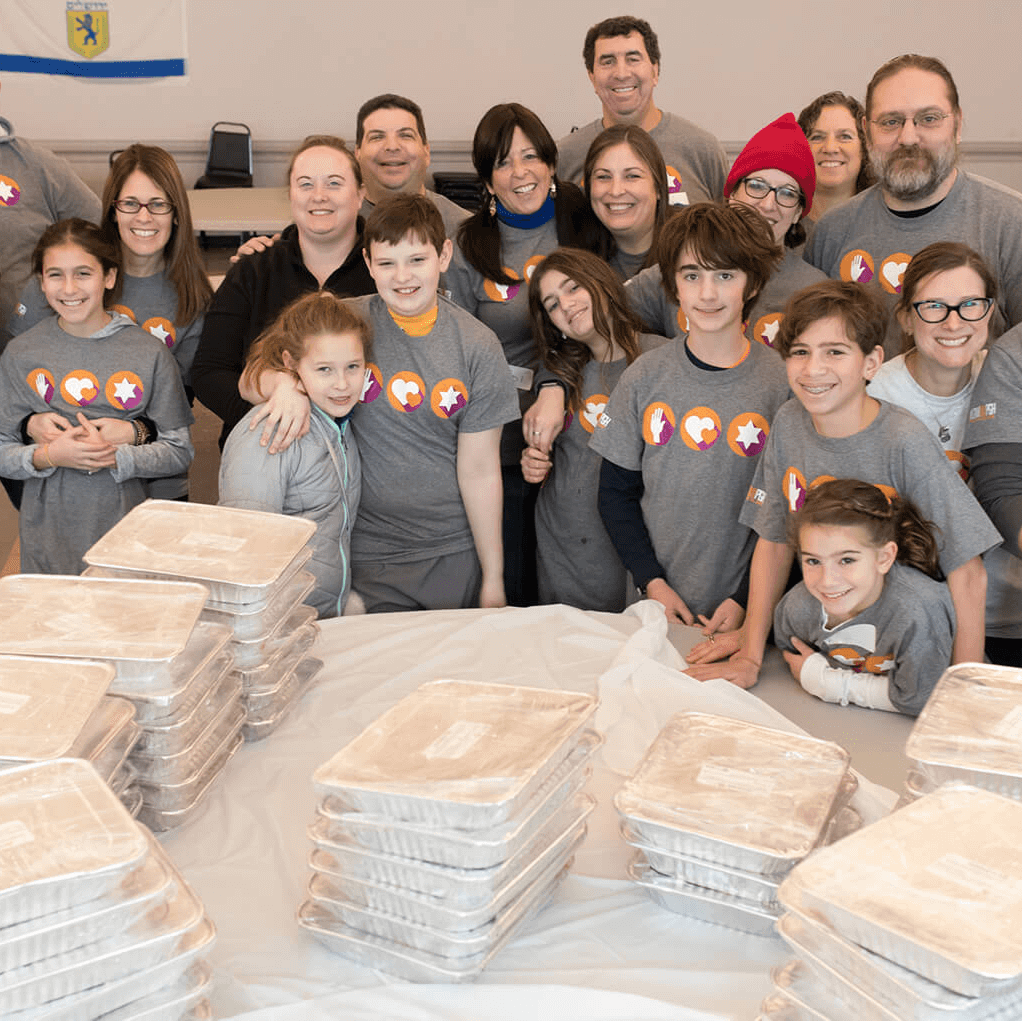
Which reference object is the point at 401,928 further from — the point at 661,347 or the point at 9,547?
the point at 9,547

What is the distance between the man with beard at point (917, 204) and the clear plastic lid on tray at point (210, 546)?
1672mm

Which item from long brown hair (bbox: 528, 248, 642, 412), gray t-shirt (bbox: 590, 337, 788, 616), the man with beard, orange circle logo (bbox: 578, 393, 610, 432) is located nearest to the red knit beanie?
the man with beard

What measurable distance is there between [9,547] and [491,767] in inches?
140

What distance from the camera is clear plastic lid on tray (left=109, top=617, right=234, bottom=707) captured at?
152 cm

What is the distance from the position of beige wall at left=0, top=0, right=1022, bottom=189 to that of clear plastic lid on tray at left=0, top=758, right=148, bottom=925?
6.26 metres

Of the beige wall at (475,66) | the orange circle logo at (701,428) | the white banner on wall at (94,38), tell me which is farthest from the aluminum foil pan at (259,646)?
the white banner on wall at (94,38)

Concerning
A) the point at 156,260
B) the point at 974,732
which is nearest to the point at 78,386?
the point at 156,260

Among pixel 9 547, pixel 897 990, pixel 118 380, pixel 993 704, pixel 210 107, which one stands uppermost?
pixel 210 107

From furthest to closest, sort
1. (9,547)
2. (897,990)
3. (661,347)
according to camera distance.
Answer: (9,547) → (661,347) → (897,990)

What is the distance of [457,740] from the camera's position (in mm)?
1382

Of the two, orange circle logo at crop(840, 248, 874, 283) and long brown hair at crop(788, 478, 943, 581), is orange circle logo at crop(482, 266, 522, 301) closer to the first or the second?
orange circle logo at crop(840, 248, 874, 283)

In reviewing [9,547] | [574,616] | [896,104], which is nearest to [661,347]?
[574,616]

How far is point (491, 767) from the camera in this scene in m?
1.31

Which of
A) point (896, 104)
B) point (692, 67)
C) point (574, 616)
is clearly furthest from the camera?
point (692, 67)
